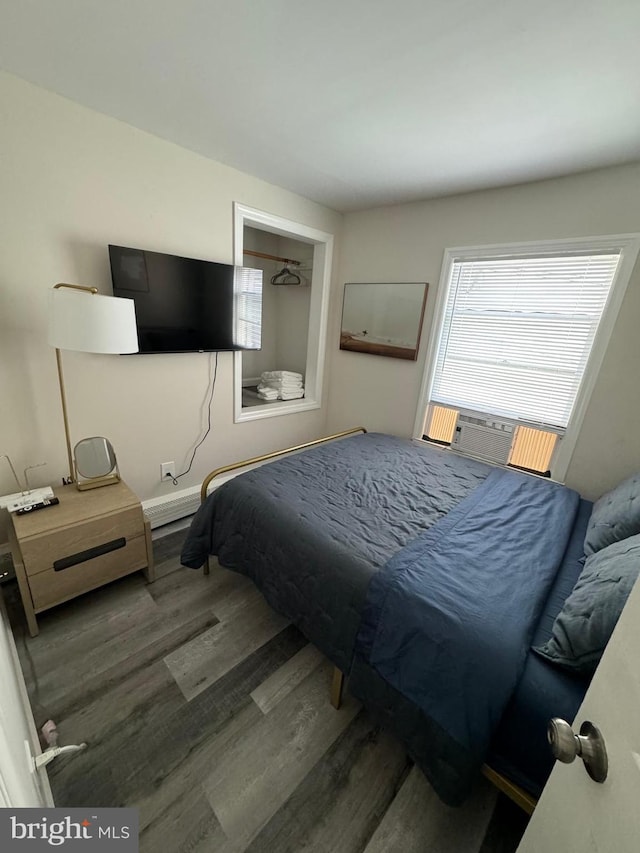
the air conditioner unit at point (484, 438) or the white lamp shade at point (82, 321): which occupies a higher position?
the white lamp shade at point (82, 321)

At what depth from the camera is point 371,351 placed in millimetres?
3098

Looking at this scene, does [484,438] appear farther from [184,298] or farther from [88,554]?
[88,554]

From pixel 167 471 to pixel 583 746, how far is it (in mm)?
2513

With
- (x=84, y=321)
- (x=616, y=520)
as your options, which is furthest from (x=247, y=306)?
(x=616, y=520)

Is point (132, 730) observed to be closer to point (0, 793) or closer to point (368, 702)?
point (368, 702)

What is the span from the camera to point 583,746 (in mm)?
534

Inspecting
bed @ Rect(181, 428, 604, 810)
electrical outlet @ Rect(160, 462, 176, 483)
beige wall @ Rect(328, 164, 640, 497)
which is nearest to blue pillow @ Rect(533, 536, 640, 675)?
bed @ Rect(181, 428, 604, 810)

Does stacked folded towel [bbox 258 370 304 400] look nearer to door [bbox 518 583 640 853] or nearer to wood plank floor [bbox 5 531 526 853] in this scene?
wood plank floor [bbox 5 531 526 853]

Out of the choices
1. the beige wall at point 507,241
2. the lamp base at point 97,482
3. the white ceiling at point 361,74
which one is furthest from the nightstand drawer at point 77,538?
the beige wall at point 507,241

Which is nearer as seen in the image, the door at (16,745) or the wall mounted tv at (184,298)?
the door at (16,745)

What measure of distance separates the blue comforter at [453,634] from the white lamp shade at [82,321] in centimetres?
161

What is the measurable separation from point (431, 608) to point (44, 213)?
2535 mm

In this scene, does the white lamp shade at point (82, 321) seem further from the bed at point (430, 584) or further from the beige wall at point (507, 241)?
the beige wall at point (507, 241)

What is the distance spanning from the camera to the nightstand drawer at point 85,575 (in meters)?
1.57
